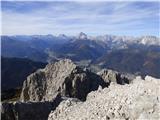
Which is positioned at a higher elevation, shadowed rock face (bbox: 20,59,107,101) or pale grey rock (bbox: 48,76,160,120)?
pale grey rock (bbox: 48,76,160,120)

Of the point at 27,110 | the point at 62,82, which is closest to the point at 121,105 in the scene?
the point at 27,110

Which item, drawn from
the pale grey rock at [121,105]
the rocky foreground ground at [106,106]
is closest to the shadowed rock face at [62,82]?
the rocky foreground ground at [106,106]

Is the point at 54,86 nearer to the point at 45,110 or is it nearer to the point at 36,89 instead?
the point at 36,89

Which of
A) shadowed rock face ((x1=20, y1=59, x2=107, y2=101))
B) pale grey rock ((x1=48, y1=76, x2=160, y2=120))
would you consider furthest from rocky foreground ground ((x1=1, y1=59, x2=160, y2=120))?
shadowed rock face ((x1=20, y1=59, x2=107, y2=101))

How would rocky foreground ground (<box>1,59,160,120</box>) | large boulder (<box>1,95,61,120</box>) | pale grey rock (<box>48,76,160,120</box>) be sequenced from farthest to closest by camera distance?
large boulder (<box>1,95,61,120</box>) → rocky foreground ground (<box>1,59,160,120</box>) → pale grey rock (<box>48,76,160,120</box>)

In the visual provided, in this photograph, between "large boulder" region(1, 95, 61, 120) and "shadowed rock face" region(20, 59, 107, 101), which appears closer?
"large boulder" region(1, 95, 61, 120)

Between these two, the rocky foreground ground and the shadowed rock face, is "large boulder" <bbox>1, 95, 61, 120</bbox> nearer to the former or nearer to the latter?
the rocky foreground ground

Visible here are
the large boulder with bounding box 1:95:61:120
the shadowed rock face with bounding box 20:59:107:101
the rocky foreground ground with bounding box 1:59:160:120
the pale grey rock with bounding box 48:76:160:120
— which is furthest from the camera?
the shadowed rock face with bounding box 20:59:107:101
